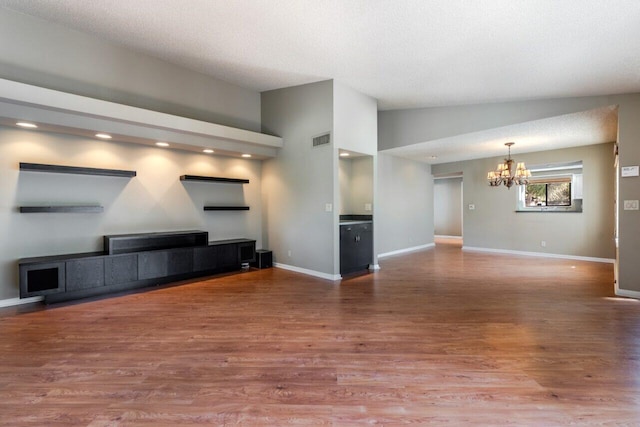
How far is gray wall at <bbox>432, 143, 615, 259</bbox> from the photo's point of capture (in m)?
6.63

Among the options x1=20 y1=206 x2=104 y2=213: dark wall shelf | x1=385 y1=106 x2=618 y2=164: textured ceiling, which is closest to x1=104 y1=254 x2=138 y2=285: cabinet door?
x1=20 y1=206 x2=104 y2=213: dark wall shelf

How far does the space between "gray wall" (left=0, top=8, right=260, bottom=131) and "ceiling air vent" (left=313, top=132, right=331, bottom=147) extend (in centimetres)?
163

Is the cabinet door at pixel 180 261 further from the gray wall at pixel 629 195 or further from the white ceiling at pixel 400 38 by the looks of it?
the gray wall at pixel 629 195

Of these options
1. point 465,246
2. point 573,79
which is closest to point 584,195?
point 465,246

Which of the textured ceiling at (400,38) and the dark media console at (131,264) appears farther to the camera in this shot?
the dark media console at (131,264)

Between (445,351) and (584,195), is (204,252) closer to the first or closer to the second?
(445,351)

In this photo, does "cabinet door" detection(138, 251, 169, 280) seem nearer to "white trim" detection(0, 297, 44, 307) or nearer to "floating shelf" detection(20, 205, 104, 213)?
"floating shelf" detection(20, 205, 104, 213)

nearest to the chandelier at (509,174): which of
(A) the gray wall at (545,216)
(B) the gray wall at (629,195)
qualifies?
(A) the gray wall at (545,216)

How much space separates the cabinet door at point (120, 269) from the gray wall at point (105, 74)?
235 centimetres

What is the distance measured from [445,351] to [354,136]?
3.94 meters

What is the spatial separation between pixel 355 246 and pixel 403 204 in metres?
3.22

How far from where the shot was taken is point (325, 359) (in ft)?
7.79

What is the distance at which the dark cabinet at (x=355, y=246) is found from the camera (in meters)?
5.33

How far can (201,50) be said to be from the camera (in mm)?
4332
